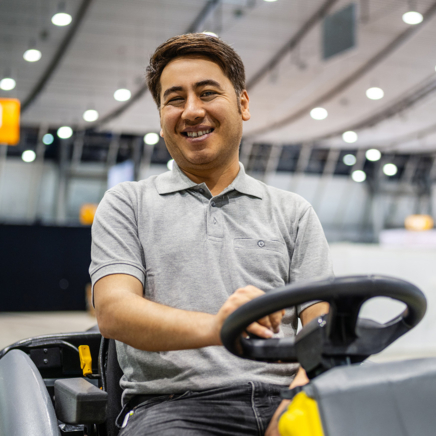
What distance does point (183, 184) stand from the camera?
155 cm

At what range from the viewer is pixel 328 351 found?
91cm

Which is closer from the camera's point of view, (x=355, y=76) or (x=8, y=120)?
(x=8, y=120)

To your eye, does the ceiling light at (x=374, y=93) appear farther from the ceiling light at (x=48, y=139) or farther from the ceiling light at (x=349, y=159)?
the ceiling light at (x=48, y=139)

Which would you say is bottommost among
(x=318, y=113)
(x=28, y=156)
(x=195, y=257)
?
(x=195, y=257)

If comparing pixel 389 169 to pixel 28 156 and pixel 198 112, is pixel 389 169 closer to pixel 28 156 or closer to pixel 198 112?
pixel 28 156

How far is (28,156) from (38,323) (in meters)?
10.1

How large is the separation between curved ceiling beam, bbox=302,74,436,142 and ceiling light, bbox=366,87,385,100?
769mm

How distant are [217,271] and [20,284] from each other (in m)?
10.7

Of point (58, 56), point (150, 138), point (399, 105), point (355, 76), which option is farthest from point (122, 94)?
point (399, 105)

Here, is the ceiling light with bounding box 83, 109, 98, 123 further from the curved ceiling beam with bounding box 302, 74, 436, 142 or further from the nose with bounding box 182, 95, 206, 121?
the nose with bounding box 182, 95, 206, 121

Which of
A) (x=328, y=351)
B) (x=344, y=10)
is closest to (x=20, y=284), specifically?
(x=344, y=10)

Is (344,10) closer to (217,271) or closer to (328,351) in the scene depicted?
(217,271)

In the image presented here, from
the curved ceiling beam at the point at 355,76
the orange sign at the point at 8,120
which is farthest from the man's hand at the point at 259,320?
the curved ceiling beam at the point at 355,76

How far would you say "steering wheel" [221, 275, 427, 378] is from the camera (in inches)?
34.7
